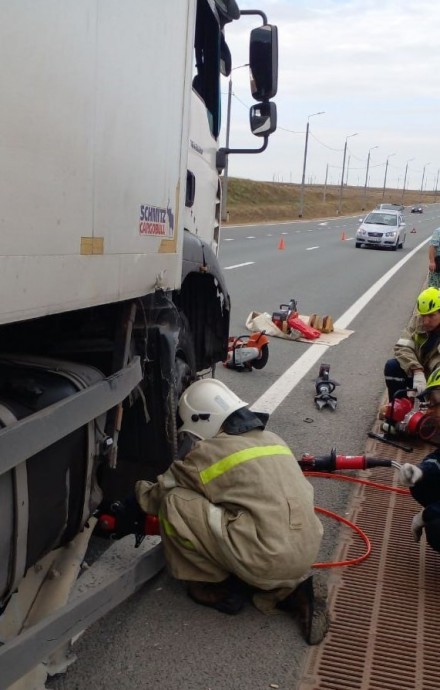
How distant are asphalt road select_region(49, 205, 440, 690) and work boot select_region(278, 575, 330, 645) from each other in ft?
0.18

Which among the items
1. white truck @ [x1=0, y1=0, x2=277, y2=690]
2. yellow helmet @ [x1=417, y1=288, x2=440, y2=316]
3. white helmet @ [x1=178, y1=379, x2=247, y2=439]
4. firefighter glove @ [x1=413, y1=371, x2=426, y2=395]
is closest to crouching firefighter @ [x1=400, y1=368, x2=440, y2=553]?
white helmet @ [x1=178, y1=379, x2=247, y2=439]

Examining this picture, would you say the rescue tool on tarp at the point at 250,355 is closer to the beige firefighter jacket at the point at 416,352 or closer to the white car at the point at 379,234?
the beige firefighter jacket at the point at 416,352

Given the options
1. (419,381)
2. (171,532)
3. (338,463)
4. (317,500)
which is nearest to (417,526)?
(317,500)

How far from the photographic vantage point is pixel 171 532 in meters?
3.25

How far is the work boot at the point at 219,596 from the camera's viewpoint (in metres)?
3.36

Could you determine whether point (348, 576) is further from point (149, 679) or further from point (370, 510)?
point (149, 679)

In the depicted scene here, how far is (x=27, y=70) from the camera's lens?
6.46ft

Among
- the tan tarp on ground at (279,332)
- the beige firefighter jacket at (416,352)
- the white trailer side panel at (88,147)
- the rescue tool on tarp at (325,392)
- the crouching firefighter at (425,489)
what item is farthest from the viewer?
the tan tarp on ground at (279,332)

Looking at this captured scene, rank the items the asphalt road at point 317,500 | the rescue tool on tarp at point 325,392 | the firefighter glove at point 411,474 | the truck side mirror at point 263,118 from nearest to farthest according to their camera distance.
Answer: the asphalt road at point 317,500, the firefighter glove at point 411,474, the truck side mirror at point 263,118, the rescue tool on tarp at point 325,392

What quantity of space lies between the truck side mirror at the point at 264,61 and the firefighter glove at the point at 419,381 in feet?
7.74

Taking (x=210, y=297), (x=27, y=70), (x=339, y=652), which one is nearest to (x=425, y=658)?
(x=339, y=652)

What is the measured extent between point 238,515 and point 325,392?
373 cm

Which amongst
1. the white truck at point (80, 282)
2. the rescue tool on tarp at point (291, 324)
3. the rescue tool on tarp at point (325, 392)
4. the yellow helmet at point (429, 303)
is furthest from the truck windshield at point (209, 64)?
the rescue tool on tarp at point (291, 324)

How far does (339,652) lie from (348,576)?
0.65 m
